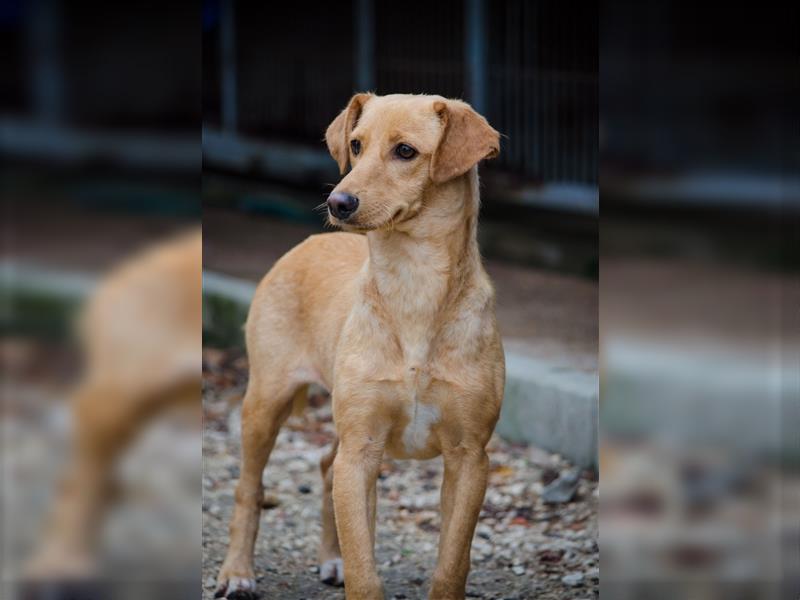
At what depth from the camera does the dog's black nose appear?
4531 mm

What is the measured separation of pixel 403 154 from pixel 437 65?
6587 mm

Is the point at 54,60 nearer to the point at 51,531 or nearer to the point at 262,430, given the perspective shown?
the point at 51,531

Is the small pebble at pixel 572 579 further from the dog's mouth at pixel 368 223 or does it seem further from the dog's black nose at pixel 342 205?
the dog's black nose at pixel 342 205

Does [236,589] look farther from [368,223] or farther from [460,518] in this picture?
[368,223]

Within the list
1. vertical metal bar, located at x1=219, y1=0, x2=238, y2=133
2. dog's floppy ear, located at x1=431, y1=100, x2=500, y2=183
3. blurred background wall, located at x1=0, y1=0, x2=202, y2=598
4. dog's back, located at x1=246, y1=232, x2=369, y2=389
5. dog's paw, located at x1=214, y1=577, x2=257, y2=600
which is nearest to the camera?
blurred background wall, located at x1=0, y1=0, x2=202, y2=598

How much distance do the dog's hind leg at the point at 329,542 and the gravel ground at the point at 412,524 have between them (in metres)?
0.06

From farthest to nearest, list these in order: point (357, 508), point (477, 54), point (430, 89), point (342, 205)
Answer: point (430, 89), point (477, 54), point (357, 508), point (342, 205)

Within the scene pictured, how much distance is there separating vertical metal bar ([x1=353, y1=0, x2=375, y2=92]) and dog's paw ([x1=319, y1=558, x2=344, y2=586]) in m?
6.10

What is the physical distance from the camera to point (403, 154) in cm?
476

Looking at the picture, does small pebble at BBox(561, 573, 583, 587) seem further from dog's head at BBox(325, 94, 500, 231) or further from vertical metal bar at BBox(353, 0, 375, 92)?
vertical metal bar at BBox(353, 0, 375, 92)

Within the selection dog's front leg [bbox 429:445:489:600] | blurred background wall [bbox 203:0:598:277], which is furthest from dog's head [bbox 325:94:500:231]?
blurred background wall [bbox 203:0:598:277]

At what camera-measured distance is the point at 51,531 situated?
2.60 metres

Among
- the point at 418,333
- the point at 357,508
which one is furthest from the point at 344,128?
the point at 357,508

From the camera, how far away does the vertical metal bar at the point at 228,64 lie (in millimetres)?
12148
